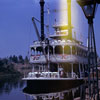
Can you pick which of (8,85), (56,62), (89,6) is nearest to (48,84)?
(56,62)

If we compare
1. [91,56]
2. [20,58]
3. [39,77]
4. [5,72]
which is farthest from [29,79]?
[20,58]

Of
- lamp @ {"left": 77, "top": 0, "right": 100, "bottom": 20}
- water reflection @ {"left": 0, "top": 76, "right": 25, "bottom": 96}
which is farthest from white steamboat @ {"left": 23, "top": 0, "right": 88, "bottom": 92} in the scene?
lamp @ {"left": 77, "top": 0, "right": 100, "bottom": 20}

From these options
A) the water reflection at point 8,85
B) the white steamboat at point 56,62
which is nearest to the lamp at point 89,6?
the white steamboat at point 56,62

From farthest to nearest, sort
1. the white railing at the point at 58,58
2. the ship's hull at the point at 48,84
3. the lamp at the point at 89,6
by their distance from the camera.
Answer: the white railing at the point at 58,58
the ship's hull at the point at 48,84
the lamp at the point at 89,6

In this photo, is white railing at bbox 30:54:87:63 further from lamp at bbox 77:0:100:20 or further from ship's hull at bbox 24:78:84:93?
lamp at bbox 77:0:100:20

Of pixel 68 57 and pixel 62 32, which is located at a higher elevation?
pixel 62 32

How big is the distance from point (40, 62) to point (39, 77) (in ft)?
17.6

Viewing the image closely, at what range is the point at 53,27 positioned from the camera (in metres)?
45.8

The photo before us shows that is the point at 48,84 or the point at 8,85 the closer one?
the point at 48,84

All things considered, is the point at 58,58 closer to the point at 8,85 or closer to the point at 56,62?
the point at 56,62

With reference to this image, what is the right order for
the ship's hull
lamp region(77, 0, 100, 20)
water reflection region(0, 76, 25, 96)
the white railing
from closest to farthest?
lamp region(77, 0, 100, 20)
the ship's hull
water reflection region(0, 76, 25, 96)
the white railing

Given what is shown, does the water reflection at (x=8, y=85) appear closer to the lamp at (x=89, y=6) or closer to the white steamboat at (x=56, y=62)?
the white steamboat at (x=56, y=62)

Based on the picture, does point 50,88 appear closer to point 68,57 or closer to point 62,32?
point 68,57

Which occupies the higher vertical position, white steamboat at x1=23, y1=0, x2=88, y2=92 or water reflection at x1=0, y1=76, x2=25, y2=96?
white steamboat at x1=23, y1=0, x2=88, y2=92
